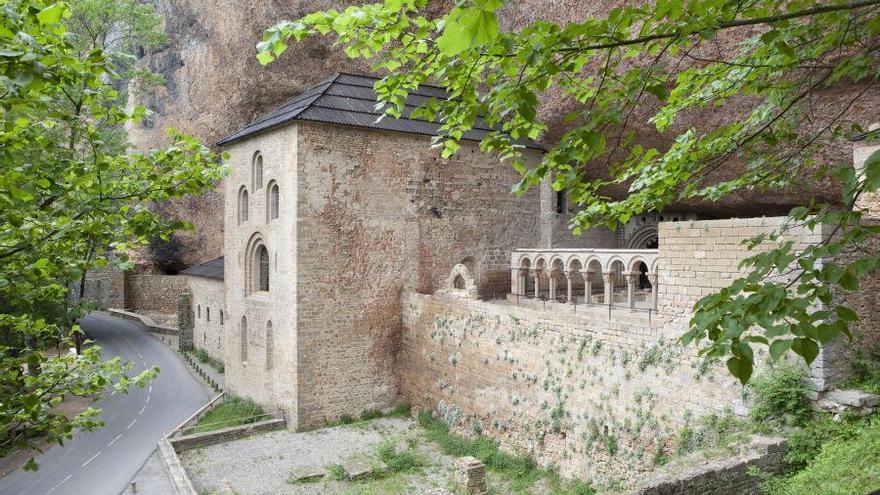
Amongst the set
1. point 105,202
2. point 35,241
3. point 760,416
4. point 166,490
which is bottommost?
point 166,490

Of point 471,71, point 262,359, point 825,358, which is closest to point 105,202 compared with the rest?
point 471,71

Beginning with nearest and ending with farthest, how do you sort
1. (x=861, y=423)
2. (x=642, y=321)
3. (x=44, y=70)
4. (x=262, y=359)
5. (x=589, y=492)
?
(x=44, y=70), (x=861, y=423), (x=589, y=492), (x=642, y=321), (x=262, y=359)

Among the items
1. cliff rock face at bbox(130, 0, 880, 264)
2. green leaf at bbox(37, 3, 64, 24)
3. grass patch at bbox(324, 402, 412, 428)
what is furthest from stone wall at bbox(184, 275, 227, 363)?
green leaf at bbox(37, 3, 64, 24)

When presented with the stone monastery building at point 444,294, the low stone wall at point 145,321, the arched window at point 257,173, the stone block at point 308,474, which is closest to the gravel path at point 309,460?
the stone block at point 308,474

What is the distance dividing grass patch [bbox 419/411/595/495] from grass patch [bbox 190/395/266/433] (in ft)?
17.1

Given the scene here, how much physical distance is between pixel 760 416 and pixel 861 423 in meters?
1.17

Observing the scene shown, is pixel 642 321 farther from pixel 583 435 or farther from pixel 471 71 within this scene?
pixel 471 71

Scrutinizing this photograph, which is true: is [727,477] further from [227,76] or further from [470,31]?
[227,76]

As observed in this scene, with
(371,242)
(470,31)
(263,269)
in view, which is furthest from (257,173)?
(470,31)

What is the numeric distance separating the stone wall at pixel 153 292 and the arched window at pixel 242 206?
62.8 ft

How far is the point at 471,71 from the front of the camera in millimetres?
4078

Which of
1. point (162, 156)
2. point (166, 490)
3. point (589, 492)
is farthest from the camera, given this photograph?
point (166, 490)

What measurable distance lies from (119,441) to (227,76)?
16291 mm

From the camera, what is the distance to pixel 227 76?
26.6 metres
